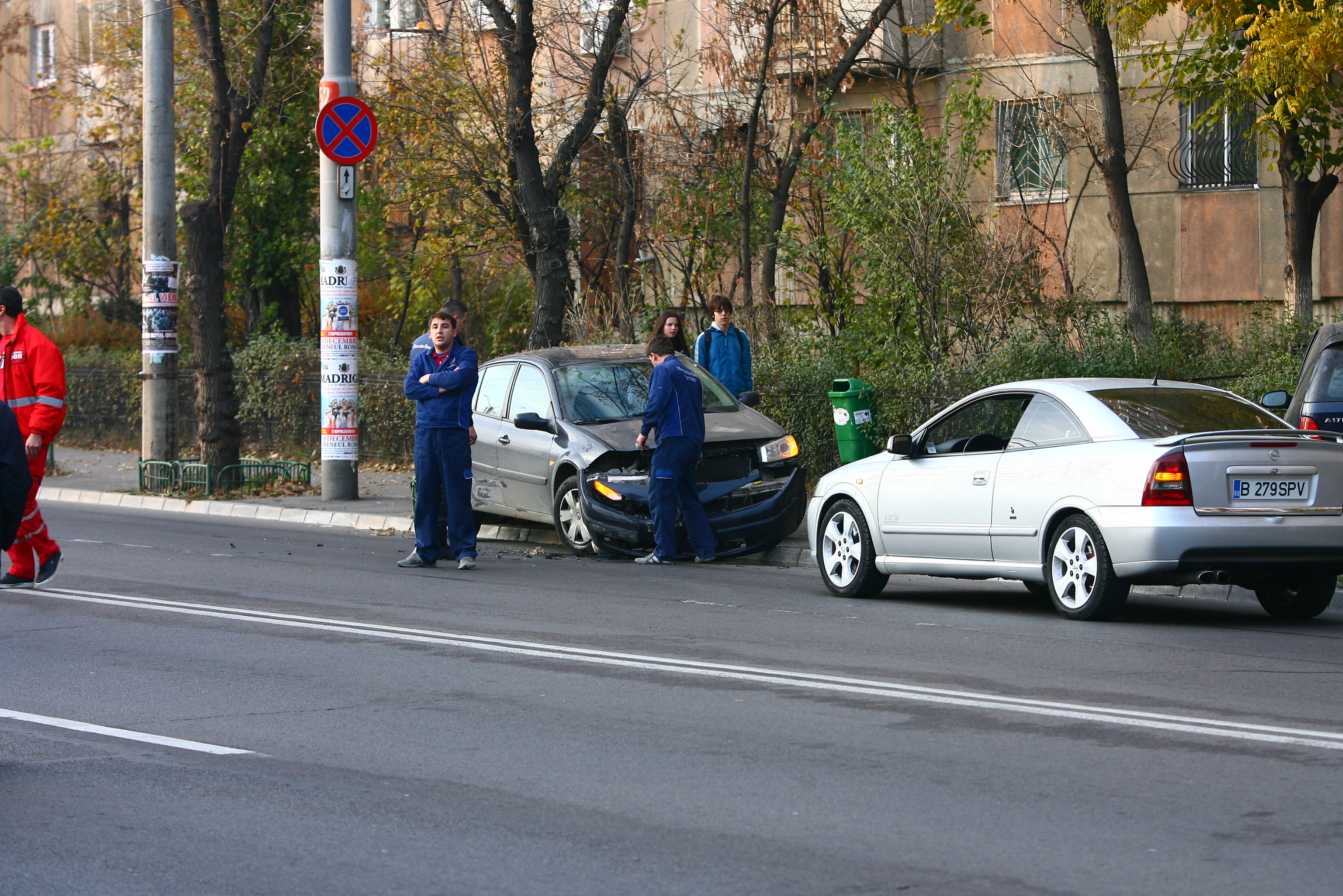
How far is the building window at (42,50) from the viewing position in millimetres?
40844

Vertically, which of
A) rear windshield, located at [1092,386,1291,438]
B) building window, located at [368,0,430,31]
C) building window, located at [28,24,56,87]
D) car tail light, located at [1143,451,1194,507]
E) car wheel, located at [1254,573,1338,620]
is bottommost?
car wheel, located at [1254,573,1338,620]

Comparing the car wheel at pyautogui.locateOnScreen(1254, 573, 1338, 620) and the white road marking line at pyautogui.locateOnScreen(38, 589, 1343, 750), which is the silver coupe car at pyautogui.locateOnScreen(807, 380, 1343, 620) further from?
the white road marking line at pyautogui.locateOnScreen(38, 589, 1343, 750)

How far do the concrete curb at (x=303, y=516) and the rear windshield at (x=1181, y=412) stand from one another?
14.1 ft

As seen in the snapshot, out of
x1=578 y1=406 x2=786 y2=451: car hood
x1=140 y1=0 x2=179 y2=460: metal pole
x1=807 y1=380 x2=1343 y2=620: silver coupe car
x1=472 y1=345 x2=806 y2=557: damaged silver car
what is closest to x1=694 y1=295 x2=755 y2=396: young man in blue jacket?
x1=472 y1=345 x2=806 y2=557: damaged silver car

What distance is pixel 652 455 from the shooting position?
535 inches

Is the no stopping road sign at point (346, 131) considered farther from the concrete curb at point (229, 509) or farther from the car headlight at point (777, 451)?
the car headlight at point (777, 451)

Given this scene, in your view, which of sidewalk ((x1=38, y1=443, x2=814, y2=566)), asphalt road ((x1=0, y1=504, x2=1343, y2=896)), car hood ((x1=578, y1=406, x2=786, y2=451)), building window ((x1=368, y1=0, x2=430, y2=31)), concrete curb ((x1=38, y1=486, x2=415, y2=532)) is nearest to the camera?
asphalt road ((x1=0, y1=504, x2=1343, y2=896))

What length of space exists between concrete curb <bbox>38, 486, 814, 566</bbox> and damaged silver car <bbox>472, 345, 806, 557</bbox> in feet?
0.94

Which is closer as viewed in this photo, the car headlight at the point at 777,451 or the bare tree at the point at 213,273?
the car headlight at the point at 777,451

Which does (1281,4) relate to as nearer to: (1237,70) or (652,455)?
(1237,70)

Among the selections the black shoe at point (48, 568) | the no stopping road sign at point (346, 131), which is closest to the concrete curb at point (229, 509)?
the no stopping road sign at point (346, 131)

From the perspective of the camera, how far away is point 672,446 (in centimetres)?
1313

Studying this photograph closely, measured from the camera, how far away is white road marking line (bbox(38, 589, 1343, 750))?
6.80 m

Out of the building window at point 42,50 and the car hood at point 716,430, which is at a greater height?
the building window at point 42,50
